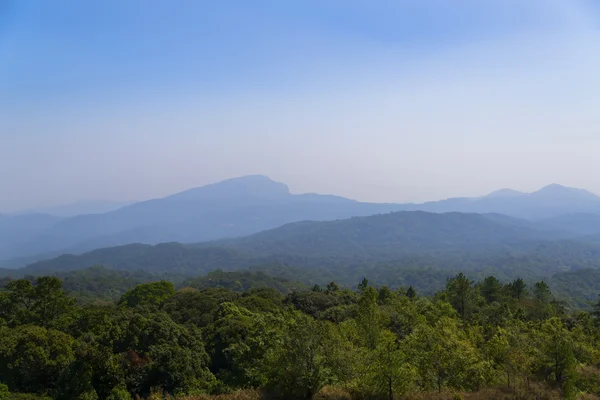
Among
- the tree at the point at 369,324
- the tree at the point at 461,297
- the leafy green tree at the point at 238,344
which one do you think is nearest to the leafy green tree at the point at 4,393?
the leafy green tree at the point at 238,344

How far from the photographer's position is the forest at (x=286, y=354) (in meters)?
16.2

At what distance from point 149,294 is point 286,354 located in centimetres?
5101

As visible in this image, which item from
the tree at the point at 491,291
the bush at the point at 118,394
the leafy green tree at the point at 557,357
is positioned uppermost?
the leafy green tree at the point at 557,357

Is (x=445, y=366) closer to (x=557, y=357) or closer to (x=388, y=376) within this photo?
(x=388, y=376)

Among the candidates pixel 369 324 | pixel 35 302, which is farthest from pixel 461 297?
pixel 35 302

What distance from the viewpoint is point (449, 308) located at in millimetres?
41750

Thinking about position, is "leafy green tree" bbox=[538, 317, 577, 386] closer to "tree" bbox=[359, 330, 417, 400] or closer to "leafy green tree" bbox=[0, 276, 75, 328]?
"tree" bbox=[359, 330, 417, 400]

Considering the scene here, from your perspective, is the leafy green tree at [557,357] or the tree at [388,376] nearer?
the tree at [388,376]

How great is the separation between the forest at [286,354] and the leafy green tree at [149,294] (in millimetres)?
11087

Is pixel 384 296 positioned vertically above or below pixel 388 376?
below

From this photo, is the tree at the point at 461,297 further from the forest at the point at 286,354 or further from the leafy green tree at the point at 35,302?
the leafy green tree at the point at 35,302

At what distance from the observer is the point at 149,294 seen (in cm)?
6006

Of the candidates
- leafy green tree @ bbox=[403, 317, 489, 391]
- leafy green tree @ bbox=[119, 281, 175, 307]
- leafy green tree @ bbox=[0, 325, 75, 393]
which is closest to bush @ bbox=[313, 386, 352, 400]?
leafy green tree @ bbox=[403, 317, 489, 391]

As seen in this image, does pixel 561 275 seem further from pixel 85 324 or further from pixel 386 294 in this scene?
pixel 85 324
